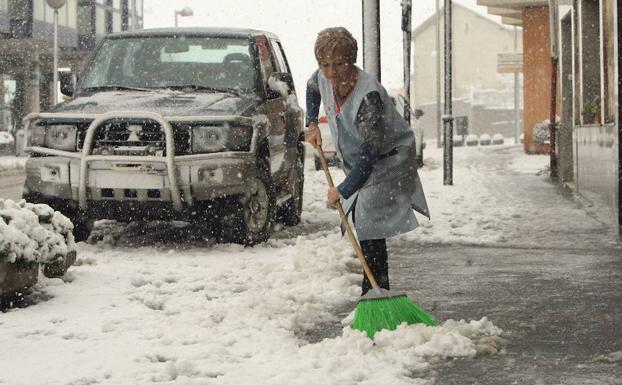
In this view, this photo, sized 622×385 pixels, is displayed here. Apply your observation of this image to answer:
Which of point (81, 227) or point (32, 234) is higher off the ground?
point (32, 234)

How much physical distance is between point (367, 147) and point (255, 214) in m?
4.08

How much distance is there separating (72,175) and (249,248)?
1630 millimetres

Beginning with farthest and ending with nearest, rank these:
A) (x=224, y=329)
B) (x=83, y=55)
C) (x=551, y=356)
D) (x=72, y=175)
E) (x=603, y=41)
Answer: (x=83, y=55)
(x=603, y=41)
(x=72, y=175)
(x=224, y=329)
(x=551, y=356)

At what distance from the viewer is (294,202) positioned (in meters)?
10.9

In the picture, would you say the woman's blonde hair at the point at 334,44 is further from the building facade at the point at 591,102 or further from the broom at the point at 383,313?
the building facade at the point at 591,102

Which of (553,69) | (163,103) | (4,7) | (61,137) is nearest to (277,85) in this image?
(163,103)

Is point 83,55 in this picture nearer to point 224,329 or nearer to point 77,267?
point 77,267

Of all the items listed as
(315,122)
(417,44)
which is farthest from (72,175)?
(417,44)

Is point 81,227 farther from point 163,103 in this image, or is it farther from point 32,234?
point 32,234

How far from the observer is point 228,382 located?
14.5ft

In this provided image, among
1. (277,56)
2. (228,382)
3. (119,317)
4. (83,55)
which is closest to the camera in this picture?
(228,382)

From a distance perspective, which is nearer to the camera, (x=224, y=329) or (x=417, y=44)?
(x=224, y=329)

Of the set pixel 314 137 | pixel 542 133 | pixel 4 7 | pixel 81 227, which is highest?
pixel 4 7

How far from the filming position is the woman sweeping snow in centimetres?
529
